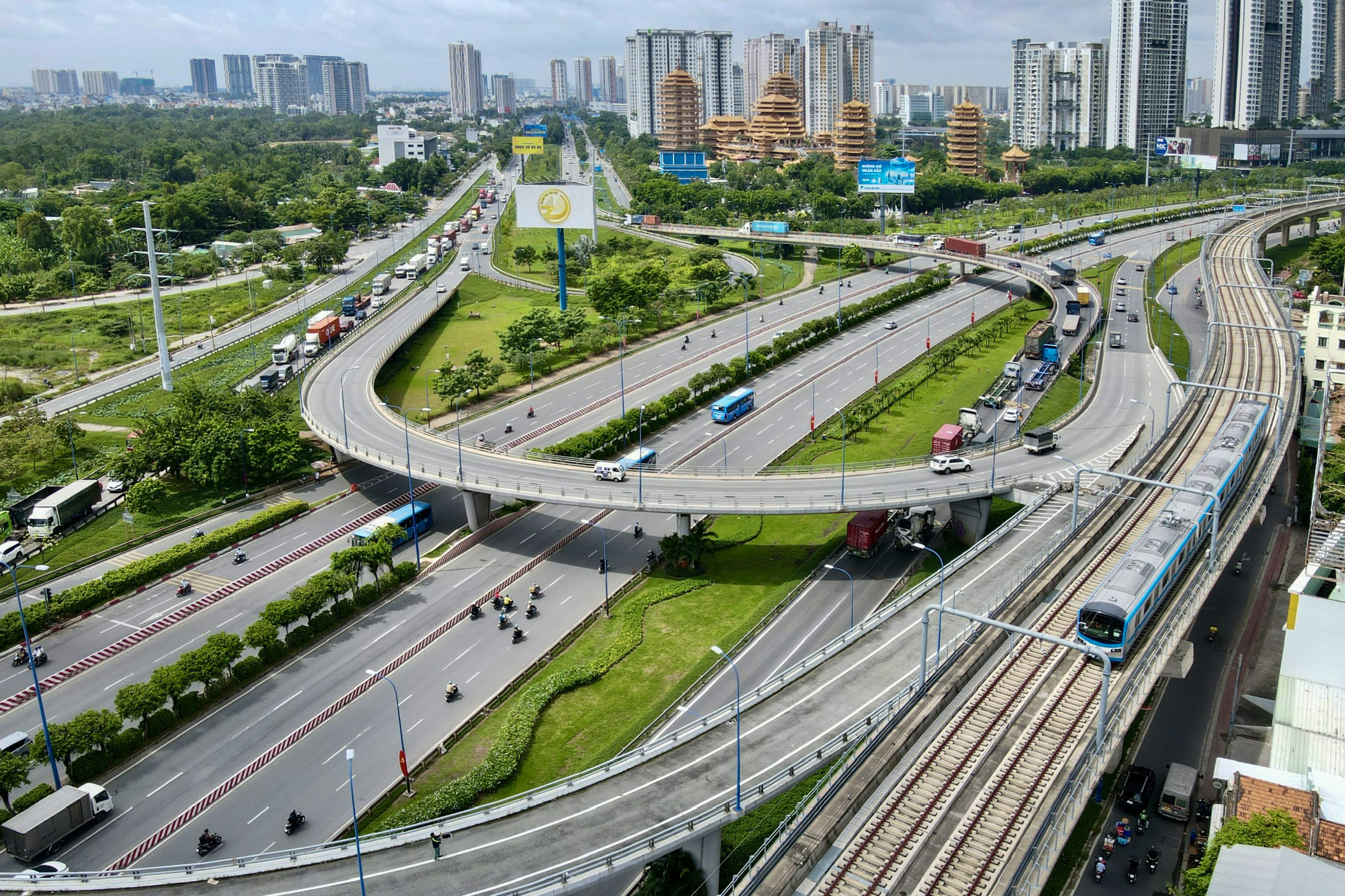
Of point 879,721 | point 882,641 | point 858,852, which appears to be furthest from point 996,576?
point 858,852

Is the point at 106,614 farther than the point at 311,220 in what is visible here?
No

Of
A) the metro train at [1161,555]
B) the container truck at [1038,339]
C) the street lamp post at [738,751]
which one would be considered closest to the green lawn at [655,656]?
the street lamp post at [738,751]

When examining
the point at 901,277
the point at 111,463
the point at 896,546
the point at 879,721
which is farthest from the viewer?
the point at 901,277

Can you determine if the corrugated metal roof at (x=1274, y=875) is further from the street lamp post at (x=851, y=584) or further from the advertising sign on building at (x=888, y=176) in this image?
the advertising sign on building at (x=888, y=176)

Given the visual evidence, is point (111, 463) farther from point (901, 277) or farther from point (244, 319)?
point (901, 277)

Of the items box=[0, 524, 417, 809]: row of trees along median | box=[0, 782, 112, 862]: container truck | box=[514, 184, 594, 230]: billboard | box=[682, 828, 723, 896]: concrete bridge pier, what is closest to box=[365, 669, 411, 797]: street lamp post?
box=[0, 524, 417, 809]: row of trees along median

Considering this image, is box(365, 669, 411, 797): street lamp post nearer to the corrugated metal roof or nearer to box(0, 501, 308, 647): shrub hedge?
box(0, 501, 308, 647): shrub hedge
